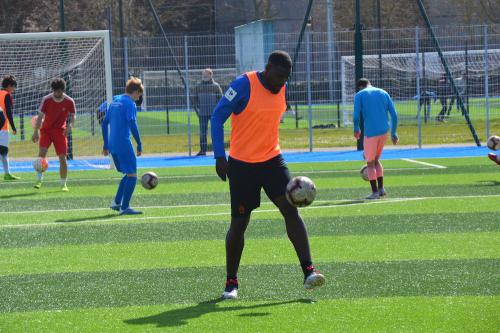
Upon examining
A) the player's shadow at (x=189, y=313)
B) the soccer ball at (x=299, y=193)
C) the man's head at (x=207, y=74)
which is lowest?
the player's shadow at (x=189, y=313)

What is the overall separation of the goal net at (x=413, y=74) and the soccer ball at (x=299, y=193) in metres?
18.9

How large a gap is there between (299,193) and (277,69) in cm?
103

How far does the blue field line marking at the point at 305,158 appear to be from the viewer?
23.1 m

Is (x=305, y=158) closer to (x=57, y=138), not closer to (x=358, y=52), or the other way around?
(x=358, y=52)

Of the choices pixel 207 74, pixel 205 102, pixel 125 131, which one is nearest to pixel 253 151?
pixel 125 131

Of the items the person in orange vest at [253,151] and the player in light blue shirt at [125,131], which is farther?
the player in light blue shirt at [125,131]

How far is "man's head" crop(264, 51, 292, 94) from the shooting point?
8047 millimetres

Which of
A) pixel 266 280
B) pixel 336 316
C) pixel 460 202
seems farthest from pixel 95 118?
pixel 336 316

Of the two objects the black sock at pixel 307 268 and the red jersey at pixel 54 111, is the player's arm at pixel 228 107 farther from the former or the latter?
the red jersey at pixel 54 111

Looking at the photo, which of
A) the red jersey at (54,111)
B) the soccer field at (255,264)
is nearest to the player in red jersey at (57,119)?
the red jersey at (54,111)

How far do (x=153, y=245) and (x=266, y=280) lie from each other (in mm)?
2657

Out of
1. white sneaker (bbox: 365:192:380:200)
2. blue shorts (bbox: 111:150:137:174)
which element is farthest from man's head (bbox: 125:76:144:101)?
white sneaker (bbox: 365:192:380:200)

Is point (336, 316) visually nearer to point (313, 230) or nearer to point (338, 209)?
point (313, 230)

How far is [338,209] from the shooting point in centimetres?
1405
